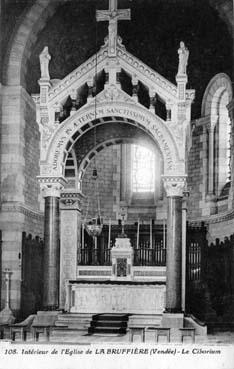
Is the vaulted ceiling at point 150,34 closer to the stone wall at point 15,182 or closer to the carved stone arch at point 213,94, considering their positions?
the carved stone arch at point 213,94

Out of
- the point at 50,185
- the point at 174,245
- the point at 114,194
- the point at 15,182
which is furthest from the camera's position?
the point at 114,194

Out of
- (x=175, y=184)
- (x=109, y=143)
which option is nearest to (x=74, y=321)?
(x=175, y=184)

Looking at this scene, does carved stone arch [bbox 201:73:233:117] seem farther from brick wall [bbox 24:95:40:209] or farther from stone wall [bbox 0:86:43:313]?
stone wall [bbox 0:86:43:313]

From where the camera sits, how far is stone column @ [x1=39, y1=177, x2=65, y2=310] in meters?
16.7

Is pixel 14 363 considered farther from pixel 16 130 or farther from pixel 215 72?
pixel 215 72

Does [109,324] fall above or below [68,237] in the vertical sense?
below

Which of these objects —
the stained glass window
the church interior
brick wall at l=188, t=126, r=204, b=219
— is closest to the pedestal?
the church interior

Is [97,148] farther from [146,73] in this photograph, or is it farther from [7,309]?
[7,309]

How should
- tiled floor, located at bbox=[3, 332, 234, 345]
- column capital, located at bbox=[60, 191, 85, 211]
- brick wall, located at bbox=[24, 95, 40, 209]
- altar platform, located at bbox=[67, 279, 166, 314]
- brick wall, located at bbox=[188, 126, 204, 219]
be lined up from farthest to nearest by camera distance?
brick wall, located at bbox=[188, 126, 204, 219], column capital, located at bbox=[60, 191, 85, 211], brick wall, located at bbox=[24, 95, 40, 209], altar platform, located at bbox=[67, 279, 166, 314], tiled floor, located at bbox=[3, 332, 234, 345]

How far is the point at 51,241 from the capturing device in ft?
55.3

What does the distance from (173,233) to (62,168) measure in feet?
10.5

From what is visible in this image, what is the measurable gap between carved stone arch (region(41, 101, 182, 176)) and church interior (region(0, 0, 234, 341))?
0.08ft

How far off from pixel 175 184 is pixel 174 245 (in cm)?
144

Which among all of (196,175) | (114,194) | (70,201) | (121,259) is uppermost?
(196,175)
